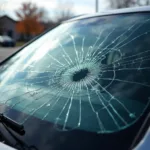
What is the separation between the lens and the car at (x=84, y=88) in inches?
56.1

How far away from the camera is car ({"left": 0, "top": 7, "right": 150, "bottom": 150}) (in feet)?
4.68

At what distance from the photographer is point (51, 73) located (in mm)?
2043

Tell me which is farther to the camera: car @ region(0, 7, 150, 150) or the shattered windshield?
the shattered windshield

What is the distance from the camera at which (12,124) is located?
163 centimetres

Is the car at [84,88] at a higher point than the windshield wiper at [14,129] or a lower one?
higher

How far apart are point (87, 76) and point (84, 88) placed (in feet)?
0.34

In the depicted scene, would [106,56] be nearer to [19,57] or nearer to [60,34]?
[60,34]

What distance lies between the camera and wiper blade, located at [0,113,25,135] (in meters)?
1.58

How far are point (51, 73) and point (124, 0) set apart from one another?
3401 cm

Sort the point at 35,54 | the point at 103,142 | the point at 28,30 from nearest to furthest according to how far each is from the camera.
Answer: the point at 103,142, the point at 35,54, the point at 28,30

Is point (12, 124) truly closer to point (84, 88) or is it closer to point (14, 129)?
point (14, 129)

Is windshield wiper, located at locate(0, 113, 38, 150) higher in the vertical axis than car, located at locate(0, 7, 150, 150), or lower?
lower

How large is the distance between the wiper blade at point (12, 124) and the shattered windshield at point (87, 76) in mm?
65

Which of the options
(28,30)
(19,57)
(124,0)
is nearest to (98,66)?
(19,57)
